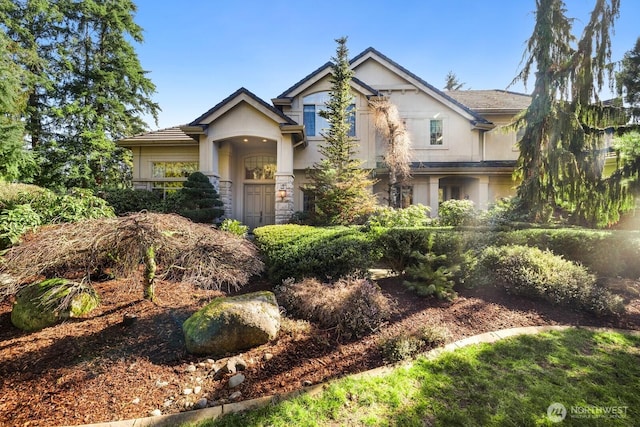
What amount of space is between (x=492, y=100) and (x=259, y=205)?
14445 millimetres

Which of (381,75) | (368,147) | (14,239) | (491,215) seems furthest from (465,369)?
(381,75)

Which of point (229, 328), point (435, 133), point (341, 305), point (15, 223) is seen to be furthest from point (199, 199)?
point (435, 133)

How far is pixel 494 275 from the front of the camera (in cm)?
512

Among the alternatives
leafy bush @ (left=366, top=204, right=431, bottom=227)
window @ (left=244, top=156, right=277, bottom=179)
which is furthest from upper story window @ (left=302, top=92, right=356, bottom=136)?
leafy bush @ (left=366, top=204, right=431, bottom=227)

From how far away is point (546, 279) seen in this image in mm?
4660

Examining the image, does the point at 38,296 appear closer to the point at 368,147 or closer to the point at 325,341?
the point at 325,341

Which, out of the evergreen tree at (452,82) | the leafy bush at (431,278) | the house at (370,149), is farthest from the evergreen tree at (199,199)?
the evergreen tree at (452,82)

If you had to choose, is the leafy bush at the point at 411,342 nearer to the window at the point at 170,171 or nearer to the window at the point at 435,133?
the window at the point at 435,133

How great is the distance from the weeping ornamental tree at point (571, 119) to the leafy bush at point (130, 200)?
13707 mm

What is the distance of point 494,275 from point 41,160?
2171cm

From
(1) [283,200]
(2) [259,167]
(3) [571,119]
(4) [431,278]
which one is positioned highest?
(3) [571,119]

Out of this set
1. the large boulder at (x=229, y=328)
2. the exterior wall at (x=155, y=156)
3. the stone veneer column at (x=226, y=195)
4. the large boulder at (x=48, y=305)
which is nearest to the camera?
the large boulder at (x=229, y=328)

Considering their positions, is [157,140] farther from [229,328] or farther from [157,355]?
[229,328]

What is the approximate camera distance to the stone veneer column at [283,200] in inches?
443
